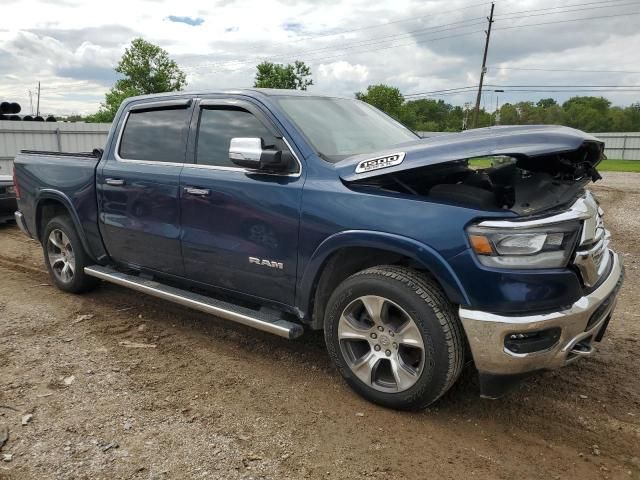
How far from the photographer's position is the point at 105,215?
4828 mm

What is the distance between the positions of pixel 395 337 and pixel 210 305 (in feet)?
4.84

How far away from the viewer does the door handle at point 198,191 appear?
12.8ft

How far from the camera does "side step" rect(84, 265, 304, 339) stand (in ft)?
11.7

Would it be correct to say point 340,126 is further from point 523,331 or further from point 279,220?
point 523,331

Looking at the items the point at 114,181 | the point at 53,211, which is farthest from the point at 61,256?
the point at 114,181

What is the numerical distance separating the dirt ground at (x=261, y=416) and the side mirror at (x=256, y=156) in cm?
144

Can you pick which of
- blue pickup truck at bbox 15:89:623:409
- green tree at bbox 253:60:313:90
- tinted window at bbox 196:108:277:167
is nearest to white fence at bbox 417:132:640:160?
green tree at bbox 253:60:313:90

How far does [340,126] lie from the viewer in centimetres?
402

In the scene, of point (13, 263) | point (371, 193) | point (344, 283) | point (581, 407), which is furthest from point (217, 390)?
point (13, 263)

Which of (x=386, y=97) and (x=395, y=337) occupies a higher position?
(x=386, y=97)

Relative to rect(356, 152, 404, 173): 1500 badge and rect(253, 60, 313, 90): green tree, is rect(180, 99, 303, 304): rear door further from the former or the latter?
rect(253, 60, 313, 90): green tree

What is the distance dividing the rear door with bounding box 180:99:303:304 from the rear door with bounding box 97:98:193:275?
0.54 feet

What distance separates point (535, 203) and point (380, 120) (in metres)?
1.86

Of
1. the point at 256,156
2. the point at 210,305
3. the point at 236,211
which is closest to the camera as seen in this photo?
the point at 256,156
